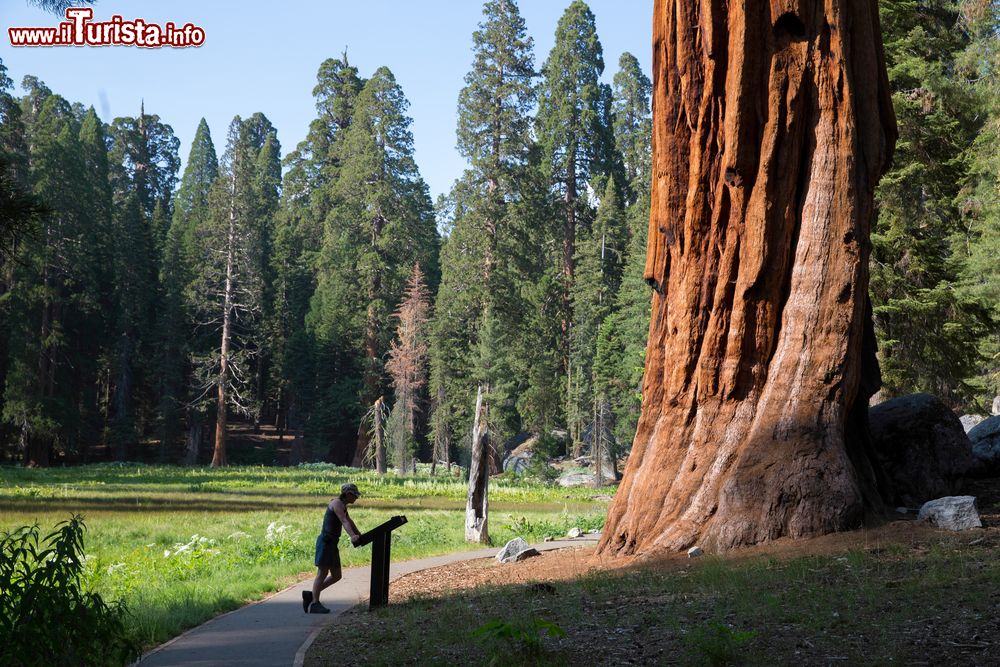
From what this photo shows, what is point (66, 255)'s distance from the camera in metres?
52.0

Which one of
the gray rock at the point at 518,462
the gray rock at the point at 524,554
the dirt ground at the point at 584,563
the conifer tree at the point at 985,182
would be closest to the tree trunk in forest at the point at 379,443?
the gray rock at the point at 518,462

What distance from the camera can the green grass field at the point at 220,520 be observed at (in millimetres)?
11781

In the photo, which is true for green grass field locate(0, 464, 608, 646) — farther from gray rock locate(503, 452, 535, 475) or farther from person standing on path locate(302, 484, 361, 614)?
gray rock locate(503, 452, 535, 475)

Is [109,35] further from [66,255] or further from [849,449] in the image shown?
[66,255]

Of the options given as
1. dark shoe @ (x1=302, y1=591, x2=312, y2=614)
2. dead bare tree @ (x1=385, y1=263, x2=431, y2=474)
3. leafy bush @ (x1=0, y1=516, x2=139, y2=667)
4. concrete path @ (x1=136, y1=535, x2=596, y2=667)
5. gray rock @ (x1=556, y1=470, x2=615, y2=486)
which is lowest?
gray rock @ (x1=556, y1=470, x2=615, y2=486)

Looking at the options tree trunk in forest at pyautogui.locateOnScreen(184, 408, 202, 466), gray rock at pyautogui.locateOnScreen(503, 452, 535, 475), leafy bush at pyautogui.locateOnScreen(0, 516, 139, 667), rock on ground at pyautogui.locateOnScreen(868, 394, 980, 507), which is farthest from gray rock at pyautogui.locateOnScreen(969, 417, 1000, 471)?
tree trunk in forest at pyautogui.locateOnScreen(184, 408, 202, 466)

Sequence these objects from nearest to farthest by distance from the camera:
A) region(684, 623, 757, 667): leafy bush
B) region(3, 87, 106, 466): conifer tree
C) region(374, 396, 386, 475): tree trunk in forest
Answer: region(684, 623, 757, 667): leafy bush → region(3, 87, 106, 466): conifer tree → region(374, 396, 386, 475): tree trunk in forest

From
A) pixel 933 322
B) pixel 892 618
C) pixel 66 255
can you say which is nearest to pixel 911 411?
pixel 892 618

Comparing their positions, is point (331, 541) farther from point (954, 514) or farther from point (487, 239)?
point (487, 239)

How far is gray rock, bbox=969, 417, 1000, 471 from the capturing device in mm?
14420

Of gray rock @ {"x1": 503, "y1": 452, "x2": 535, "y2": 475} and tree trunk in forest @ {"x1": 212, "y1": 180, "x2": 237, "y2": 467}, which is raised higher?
tree trunk in forest @ {"x1": 212, "y1": 180, "x2": 237, "y2": 467}

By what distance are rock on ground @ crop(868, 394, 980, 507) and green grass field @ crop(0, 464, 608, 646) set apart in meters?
7.50

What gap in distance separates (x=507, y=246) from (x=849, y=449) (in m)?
45.3

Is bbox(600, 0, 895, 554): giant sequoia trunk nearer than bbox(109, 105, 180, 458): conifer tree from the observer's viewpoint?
Yes
